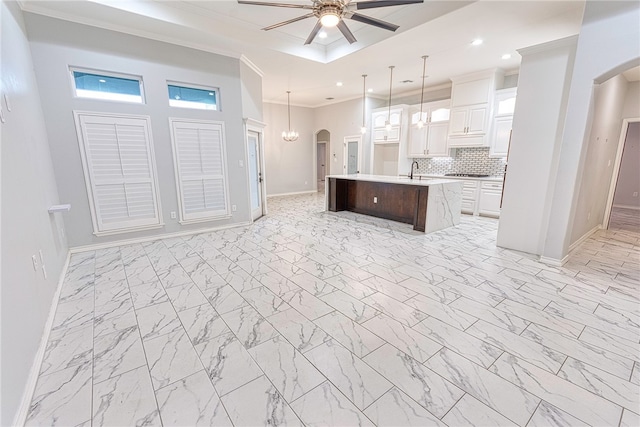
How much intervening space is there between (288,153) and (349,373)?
837 centimetres

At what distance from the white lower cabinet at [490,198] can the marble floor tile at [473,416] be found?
5328 millimetres

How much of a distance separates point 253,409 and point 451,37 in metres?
5.28

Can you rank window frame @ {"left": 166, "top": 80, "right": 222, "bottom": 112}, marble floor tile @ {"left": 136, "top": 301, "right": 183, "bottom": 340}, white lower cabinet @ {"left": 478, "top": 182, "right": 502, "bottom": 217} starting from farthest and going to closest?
white lower cabinet @ {"left": 478, "top": 182, "right": 502, "bottom": 217} → window frame @ {"left": 166, "top": 80, "right": 222, "bottom": 112} → marble floor tile @ {"left": 136, "top": 301, "right": 183, "bottom": 340}

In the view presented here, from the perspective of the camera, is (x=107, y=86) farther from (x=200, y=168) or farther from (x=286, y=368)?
(x=286, y=368)

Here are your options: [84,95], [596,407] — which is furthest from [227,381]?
[84,95]

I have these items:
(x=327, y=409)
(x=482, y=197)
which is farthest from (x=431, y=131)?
(x=327, y=409)

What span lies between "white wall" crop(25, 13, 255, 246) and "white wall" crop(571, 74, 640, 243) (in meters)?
5.15

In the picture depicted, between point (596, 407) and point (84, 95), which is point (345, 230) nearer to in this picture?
point (596, 407)

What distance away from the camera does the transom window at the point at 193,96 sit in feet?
14.4

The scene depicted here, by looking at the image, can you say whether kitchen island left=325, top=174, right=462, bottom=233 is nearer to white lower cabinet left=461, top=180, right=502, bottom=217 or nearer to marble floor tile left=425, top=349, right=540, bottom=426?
white lower cabinet left=461, top=180, right=502, bottom=217

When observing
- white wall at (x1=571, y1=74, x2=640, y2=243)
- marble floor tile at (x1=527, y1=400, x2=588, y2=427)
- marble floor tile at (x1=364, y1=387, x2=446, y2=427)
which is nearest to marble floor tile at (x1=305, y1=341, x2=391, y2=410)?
marble floor tile at (x1=364, y1=387, x2=446, y2=427)

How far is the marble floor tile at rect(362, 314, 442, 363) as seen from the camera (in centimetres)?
187

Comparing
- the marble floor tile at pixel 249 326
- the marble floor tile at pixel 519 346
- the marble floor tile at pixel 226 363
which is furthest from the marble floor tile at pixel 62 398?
the marble floor tile at pixel 519 346

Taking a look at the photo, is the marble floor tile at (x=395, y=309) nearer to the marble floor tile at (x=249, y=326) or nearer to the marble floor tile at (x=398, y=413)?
the marble floor tile at (x=398, y=413)
